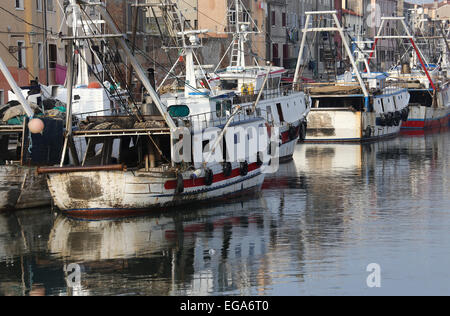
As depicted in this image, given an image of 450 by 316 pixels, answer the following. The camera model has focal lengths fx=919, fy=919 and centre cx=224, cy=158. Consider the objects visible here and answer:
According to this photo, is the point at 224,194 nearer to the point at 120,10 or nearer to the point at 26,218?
the point at 26,218

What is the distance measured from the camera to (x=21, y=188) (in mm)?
33156

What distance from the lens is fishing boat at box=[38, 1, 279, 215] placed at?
30.2m

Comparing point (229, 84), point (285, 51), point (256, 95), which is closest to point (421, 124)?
point (229, 84)

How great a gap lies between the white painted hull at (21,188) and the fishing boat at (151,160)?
180 cm

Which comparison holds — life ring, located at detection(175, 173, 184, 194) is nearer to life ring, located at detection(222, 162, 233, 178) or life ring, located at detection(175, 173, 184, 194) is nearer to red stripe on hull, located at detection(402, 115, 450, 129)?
life ring, located at detection(222, 162, 233, 178)

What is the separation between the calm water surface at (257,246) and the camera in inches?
893

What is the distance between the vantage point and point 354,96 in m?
61.6

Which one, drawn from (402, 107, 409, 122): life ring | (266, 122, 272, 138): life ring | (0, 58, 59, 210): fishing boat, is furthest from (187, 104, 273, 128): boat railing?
(402, 107, 409, 122): life ring

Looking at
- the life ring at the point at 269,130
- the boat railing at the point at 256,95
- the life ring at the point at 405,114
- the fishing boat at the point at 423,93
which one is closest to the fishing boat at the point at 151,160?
the life ring at the point at 269,130

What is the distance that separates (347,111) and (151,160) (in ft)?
97.8

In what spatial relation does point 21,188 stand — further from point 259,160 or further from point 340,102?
point 340,102

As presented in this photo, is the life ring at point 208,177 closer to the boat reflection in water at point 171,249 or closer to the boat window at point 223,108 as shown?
the boat reflection in water at point 171,249
